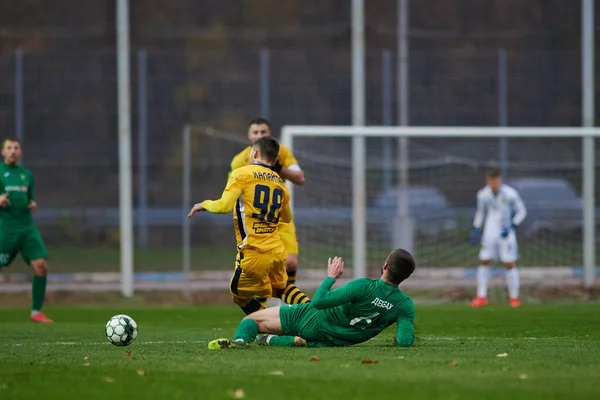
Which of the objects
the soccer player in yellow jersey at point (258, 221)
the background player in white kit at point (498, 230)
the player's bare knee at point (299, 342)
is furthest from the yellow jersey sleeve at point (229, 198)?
the background player in white kit at point (498, 230)

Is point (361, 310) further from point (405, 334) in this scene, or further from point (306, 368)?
point (306, 368)

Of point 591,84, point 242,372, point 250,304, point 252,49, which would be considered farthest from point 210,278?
point 242,372

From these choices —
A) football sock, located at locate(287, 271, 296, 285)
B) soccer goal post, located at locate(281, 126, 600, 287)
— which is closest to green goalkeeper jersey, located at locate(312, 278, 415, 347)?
football sock, located at locate(287, 271, 296, 285)

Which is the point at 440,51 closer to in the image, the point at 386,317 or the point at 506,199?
the point at 506,199

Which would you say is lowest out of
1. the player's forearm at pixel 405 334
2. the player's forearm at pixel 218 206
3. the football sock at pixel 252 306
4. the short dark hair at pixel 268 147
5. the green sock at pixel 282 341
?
the green sock at pixel 282 341

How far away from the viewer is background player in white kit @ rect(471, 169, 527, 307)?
17.6 metres

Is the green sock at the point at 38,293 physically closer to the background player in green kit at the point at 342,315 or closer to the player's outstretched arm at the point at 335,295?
the background player in green kit at the point at 342,315

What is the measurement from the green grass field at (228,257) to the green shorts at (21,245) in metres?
4.77

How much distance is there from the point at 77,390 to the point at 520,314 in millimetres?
9245

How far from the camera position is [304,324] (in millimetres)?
9523

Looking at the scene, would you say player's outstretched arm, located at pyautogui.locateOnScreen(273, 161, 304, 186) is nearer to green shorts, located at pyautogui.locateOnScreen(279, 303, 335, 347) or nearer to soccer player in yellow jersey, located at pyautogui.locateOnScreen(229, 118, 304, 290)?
soccer player in yellow jersey, located at pyautogui.locateOnScreen(229, 118, 304, 290)

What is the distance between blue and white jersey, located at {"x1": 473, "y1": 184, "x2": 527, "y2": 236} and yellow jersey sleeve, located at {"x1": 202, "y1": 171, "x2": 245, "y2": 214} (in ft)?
28.1

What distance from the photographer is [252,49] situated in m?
24.6

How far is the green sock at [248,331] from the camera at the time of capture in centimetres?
955
